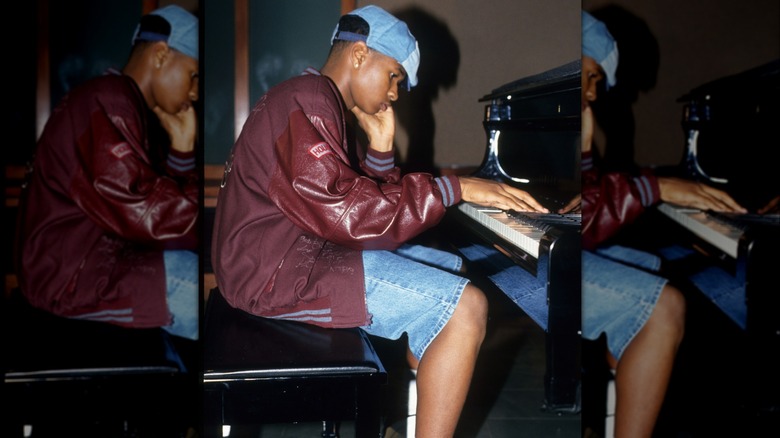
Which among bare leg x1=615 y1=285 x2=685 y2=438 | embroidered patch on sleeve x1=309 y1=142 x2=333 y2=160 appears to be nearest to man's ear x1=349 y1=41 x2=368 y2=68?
embroidered patch on sleeve x1=309 y1=142 x2=333 y2=160

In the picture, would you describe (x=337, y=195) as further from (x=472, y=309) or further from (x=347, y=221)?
(x=472, y=309)

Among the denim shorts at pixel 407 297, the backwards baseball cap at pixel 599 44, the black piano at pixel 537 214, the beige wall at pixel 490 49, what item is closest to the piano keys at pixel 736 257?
the black piano at pixel 537 214

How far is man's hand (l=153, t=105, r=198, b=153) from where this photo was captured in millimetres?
1513

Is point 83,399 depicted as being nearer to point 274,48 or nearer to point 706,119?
point 274,48

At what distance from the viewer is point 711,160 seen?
5.71ft

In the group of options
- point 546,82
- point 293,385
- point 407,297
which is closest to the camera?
point 293,385

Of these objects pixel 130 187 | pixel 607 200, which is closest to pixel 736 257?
pixel 607 200

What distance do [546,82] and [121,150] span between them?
1079mm

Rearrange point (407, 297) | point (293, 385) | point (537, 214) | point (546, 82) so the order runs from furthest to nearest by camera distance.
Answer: point (546, 82) → point (537, 214) → point (407, 297) → point (293, 385)

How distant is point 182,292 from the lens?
1.53m

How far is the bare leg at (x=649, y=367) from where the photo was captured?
176cm

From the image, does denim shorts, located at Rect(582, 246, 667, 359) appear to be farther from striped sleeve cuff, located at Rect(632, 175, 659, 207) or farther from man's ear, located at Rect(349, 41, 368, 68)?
man's ear, located at Rect(349, 41, 368, 68)

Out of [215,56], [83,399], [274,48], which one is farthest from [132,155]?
[83,399]

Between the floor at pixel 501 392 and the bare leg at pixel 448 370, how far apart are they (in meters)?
0.12
